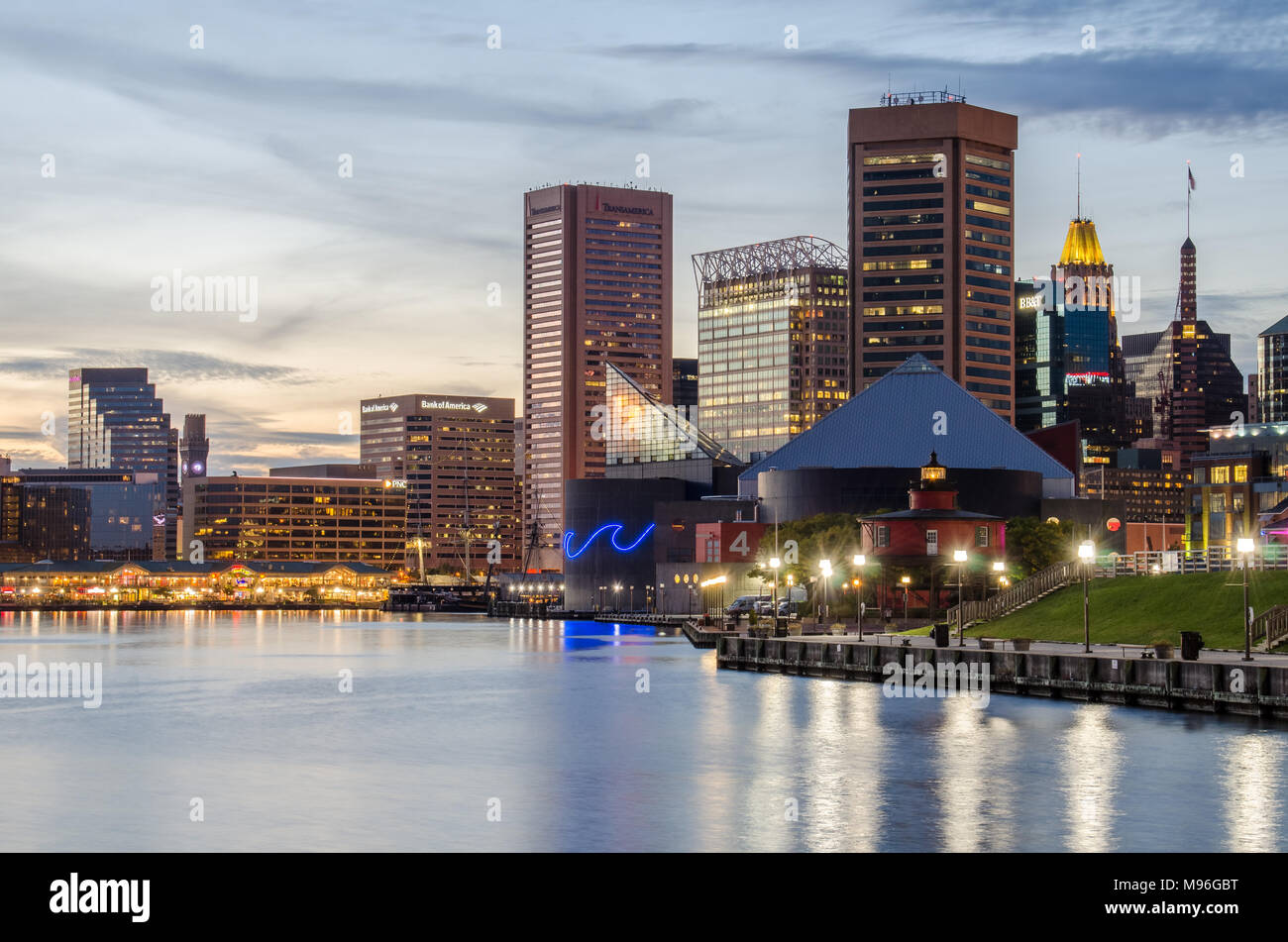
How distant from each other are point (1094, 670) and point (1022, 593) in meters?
34.2

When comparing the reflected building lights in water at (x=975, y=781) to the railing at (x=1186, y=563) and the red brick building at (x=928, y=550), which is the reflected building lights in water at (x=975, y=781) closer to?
the railing at (x=1186, y=563)

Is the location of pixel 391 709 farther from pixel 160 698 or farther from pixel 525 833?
pixel 525 833

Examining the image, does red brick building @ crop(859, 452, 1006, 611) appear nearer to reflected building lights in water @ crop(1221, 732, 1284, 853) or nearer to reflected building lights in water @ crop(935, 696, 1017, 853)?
reflected building lights in water @ crop(935, 696, 1017, 853)

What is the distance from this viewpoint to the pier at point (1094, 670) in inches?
2699

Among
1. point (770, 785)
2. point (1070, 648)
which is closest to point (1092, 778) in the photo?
point (770, 785)

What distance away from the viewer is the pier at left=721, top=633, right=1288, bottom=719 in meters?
68.6

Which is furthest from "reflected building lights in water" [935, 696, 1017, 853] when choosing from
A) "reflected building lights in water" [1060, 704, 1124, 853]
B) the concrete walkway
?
the concrete walkway

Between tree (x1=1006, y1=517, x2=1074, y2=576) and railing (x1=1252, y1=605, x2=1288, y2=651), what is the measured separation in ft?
209

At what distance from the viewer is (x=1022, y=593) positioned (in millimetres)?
111500

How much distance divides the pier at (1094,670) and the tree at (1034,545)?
4242cm

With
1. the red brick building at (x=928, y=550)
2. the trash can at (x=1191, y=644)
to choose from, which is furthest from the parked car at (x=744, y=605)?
the trash can at (x=1191, y=644)

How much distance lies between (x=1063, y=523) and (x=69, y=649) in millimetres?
93176
